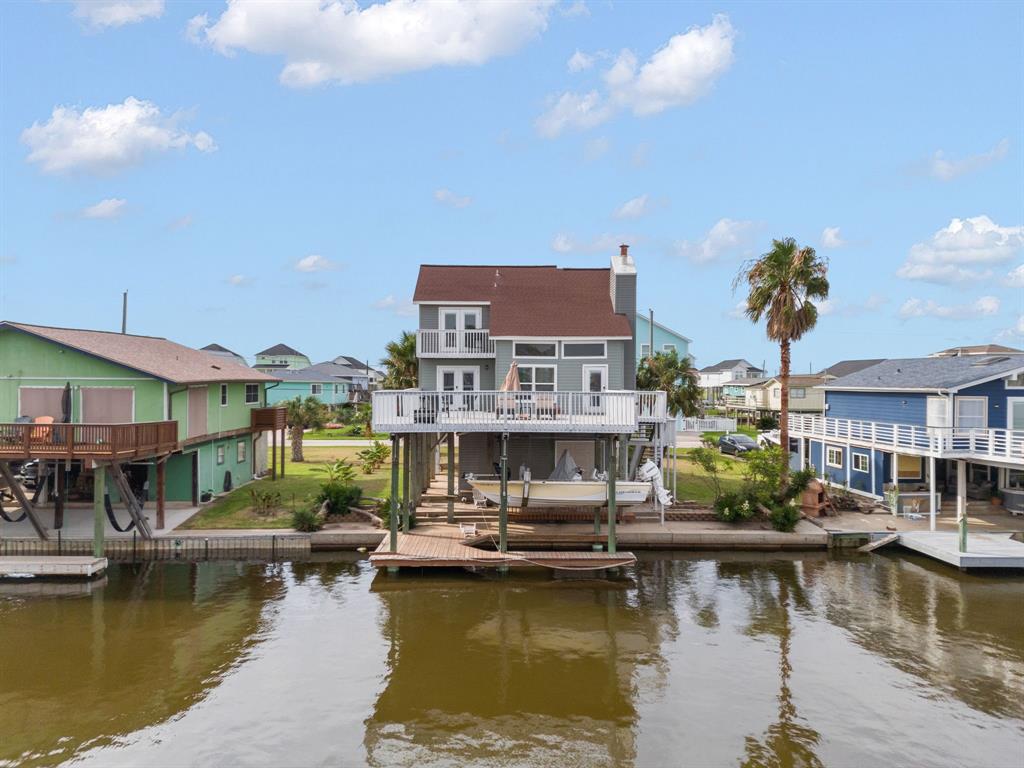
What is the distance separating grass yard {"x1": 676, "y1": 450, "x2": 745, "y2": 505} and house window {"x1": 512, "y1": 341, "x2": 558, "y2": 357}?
7879mm

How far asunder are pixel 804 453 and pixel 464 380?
59.4 feet

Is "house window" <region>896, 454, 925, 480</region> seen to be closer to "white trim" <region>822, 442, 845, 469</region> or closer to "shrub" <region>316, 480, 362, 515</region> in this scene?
"white trim" <region>822, 442, 845, 469</region>

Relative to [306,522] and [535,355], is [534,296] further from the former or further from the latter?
[306,522]

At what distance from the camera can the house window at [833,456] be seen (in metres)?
32.0

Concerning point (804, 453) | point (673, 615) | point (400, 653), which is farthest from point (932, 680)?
point (804, 453)

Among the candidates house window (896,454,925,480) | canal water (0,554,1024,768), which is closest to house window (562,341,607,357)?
canal water (0,554,1024,768)

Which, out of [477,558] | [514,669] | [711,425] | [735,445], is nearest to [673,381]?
[735,445]

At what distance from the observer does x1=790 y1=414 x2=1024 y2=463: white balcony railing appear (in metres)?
22.6

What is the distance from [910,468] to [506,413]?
18431 millimetres

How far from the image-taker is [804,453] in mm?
34750

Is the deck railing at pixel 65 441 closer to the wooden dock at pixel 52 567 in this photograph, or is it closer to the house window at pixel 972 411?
the wooden dock at pixel 52 567

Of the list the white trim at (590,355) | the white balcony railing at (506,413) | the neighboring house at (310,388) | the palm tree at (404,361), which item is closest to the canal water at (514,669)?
the white balcony railing at (506,413)

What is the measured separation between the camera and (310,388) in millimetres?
73688

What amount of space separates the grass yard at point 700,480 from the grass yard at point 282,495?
12.5 meters
